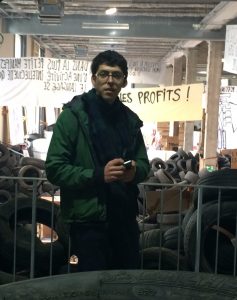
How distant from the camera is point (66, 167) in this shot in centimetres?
219

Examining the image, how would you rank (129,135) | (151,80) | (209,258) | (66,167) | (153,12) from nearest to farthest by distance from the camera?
(66,167), (129,135), (209,258), (153,12), (151,80)

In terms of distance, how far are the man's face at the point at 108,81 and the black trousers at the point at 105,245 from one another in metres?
0.55

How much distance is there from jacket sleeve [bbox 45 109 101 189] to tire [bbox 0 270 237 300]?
449 mm

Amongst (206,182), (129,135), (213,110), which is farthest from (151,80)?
(129,135)

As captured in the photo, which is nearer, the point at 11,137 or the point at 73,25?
the point at 73,25

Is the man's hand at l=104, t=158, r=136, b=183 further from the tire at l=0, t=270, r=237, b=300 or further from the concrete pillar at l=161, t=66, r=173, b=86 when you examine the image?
the concrete pillar at l=161, t=66, r=173, b=86

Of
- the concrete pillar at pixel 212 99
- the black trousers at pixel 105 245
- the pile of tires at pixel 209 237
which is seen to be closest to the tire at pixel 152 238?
the pile of tires at pixel 209 237

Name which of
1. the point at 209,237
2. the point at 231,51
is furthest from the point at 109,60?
the point at 231,51

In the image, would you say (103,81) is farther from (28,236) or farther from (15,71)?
(15,71)

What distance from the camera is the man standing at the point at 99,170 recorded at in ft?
7.22

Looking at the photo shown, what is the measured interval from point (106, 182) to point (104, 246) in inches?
11.5

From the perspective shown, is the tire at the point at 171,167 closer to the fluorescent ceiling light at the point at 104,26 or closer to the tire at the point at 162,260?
the fluorescent ceiling light at the point at 104,26

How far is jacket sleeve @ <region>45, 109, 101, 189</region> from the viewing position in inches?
85.3

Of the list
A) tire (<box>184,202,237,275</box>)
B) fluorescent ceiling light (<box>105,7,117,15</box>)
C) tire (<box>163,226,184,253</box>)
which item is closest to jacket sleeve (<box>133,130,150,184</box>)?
tire (<box>184,202,237,275</box>)
